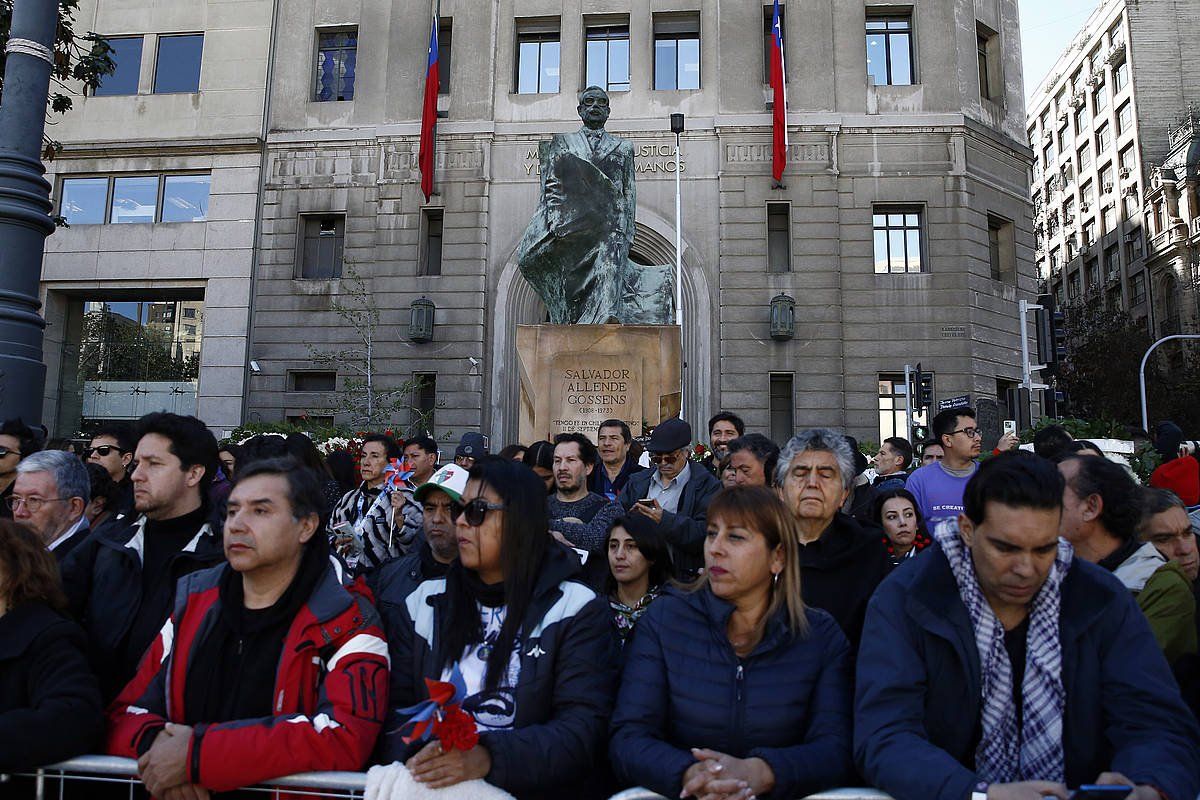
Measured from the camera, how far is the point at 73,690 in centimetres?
304

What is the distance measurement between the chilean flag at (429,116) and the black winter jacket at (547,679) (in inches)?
814

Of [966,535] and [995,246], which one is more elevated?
[995,246]

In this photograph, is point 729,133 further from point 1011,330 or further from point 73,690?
point 73,690

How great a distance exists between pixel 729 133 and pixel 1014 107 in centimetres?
882

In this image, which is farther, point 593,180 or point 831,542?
point 593,180

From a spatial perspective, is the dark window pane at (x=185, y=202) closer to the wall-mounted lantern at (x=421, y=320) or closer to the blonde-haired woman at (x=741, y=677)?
the wall-mounted lantern at (x=421, y=320)

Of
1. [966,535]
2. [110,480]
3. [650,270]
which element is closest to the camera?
[966,535]

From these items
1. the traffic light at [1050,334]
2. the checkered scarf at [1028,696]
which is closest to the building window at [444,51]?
the traffic light at [1050,334]

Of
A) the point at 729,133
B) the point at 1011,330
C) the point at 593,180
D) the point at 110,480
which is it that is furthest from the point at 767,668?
the point at 1011,330

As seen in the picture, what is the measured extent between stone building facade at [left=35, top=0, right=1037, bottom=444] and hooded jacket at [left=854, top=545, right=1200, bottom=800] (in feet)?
63.1

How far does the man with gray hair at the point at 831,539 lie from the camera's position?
12.4 feet

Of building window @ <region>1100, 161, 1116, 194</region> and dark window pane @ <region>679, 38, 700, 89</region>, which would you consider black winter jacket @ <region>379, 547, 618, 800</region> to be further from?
building window @ <region>1100, 161, 1116, 194</region>

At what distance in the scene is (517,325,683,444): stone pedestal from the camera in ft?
34.5

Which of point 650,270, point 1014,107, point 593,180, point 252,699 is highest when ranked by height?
point 1014,107
